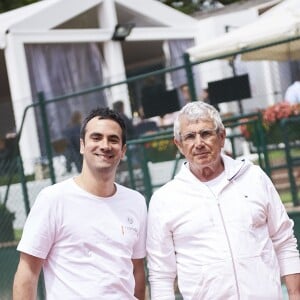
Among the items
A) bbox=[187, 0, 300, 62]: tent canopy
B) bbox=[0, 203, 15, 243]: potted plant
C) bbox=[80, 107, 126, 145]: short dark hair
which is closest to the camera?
bbox=[80, 107, 126, 145]: short dark hair

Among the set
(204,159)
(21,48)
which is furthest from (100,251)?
(21,48)

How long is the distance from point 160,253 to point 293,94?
4167mm

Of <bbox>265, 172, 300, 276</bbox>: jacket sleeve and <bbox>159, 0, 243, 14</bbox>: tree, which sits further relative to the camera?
<bbox>159, 0, 243, 14</bbox>: tree

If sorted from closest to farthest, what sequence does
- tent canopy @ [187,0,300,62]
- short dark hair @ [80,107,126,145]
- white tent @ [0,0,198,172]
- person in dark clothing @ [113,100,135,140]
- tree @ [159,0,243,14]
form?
short dark hair @ [80,107,126,145] < tent canopy @ [187,0,300,62] < person in dark clothing @ [113,100,135,140] < white tent @ [0,0,198,172] < tree @ [159,0,243,14]

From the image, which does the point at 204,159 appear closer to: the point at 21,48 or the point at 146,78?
the point at 146,78

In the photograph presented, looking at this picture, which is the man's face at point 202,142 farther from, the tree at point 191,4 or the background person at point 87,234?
the tree at point 191,4

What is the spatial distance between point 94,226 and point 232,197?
A: 0.64 m

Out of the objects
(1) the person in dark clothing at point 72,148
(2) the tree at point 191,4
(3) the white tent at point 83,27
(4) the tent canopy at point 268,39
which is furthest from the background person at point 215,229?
(2) the tree at point 191,4

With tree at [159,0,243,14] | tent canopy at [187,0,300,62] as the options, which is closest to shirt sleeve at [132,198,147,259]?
tent canopy at [187,0,300,62]

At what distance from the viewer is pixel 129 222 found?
3732mm

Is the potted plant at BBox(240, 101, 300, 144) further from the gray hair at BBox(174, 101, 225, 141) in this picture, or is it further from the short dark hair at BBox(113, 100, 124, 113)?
the gray hair at BBox(174, 101, 225, 141)

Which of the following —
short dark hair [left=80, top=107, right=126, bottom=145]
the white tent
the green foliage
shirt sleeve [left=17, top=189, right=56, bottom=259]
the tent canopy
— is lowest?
shirt sleeve [left=17, top=189, right=56, bottom=259]

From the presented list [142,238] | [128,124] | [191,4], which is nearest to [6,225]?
[128,124]

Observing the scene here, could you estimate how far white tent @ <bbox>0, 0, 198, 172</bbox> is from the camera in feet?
48.0
